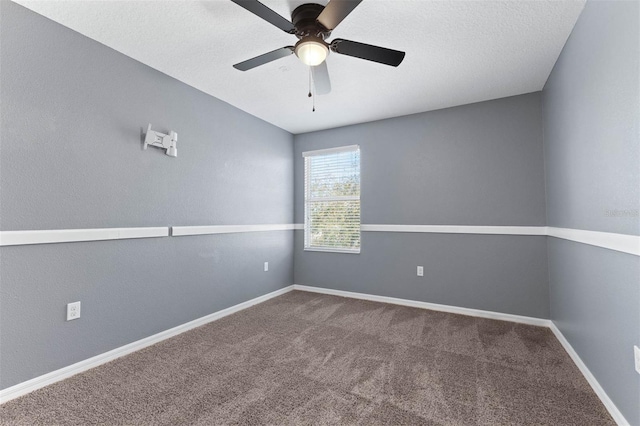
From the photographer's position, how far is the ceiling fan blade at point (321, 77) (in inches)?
78.0

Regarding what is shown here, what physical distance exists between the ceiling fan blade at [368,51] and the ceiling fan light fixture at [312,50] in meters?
0.07

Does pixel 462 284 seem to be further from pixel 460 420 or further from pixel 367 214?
pixel 460 420

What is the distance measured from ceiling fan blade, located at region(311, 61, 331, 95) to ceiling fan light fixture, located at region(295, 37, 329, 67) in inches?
5.2

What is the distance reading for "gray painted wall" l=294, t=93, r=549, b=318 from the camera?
2.94 meters

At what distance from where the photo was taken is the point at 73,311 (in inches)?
77.4

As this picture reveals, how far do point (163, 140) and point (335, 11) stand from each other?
6.14ft

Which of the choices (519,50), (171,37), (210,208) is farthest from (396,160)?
(171,37)

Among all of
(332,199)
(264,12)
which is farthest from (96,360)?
(332,199)

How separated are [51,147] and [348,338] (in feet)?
8.79

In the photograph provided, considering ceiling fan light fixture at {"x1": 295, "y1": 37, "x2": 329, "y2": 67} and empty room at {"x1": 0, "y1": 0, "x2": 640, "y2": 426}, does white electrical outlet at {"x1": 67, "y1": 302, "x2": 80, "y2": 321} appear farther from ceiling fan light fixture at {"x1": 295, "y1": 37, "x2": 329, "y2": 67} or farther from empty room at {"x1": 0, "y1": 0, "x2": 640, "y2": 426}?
ceiling fan light fixture at {"x1": 295, "y1": 37, "x2": 329, "y2": 67}

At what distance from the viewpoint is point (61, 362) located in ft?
6.23

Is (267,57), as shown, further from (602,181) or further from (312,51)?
(602,181)

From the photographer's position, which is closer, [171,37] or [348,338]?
[171,37]

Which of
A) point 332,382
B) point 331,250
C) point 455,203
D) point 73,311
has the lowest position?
point 332,382
